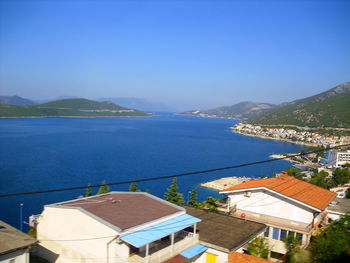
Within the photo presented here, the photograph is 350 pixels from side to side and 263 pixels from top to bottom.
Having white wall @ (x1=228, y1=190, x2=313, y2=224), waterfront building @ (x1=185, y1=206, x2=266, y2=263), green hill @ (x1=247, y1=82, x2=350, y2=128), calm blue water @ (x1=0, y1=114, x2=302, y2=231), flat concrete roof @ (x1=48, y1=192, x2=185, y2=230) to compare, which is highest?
green hill @ (x1=247, y1=82, x2=350, y2=128)

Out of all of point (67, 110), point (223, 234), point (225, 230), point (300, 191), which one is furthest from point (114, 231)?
point (67, 110)

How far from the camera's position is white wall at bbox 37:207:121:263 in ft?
16.0

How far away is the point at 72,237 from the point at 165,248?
1.76 m

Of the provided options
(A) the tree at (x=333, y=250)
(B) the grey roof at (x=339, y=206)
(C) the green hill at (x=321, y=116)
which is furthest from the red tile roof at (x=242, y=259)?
(C) the green hill at (x=321, y=116)

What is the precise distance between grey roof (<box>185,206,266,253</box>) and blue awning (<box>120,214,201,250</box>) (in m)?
0.54

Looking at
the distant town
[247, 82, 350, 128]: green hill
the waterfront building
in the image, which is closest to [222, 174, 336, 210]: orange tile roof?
the waterfront building

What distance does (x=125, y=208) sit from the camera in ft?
19.1

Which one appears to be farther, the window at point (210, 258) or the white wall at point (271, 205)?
the white wall at point (271, 205)

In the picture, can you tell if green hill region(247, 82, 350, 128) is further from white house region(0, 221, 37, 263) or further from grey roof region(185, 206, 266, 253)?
white house region(0, 221, 37, 263)

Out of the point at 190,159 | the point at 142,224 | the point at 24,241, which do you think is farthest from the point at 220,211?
the point at 190,159

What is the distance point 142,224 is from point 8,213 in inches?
560

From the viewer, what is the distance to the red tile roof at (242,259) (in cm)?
494

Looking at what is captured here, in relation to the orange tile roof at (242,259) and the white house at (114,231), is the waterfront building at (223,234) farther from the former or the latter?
the white house at (114,231)

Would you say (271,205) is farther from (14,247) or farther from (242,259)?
(14,247)
